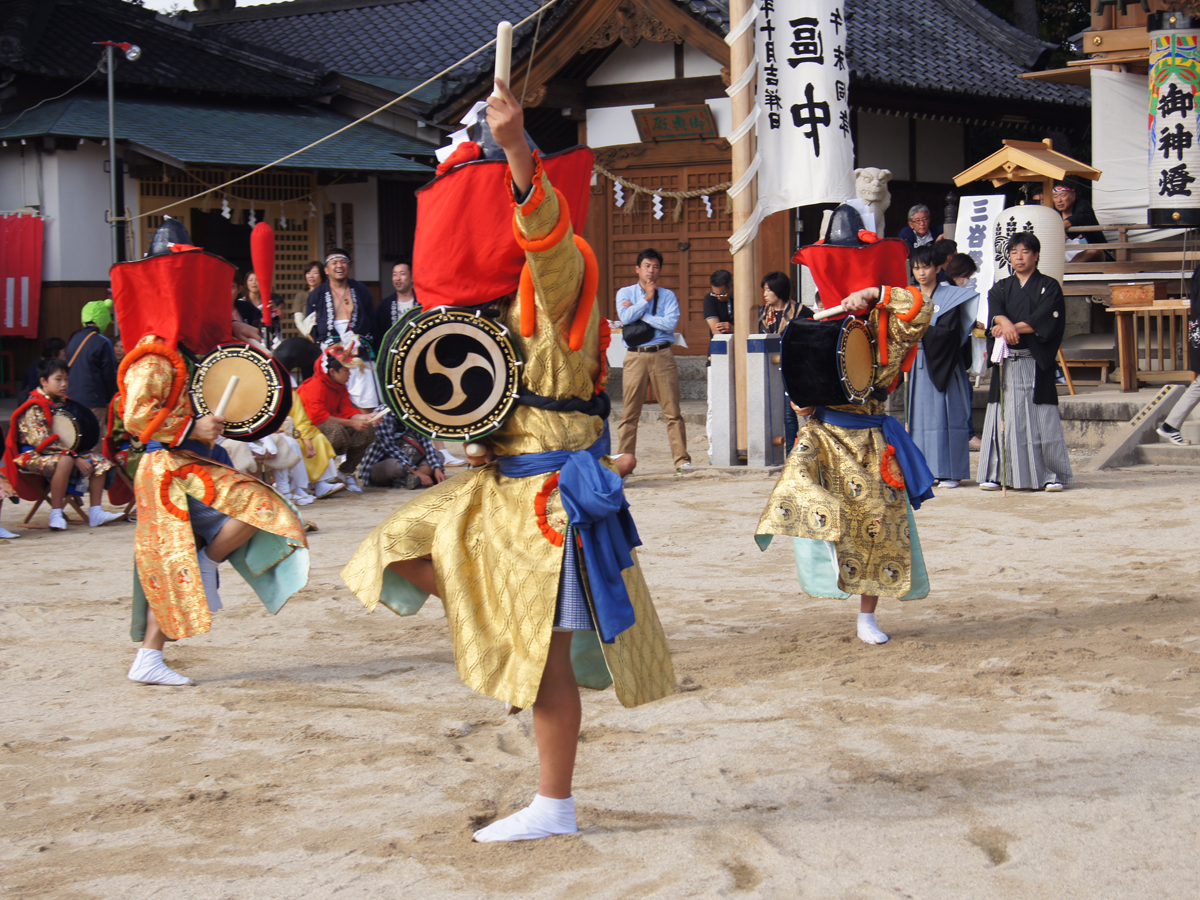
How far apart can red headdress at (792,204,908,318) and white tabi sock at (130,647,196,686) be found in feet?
9.52

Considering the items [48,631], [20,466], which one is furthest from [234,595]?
[20,466]

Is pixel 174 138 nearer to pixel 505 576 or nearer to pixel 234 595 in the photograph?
pixel 234 595

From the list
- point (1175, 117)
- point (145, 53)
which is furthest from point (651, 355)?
point (145, 53)

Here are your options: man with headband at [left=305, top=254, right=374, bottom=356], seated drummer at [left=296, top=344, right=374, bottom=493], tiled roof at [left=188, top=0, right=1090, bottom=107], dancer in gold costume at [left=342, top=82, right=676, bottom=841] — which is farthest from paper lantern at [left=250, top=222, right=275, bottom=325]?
tiled roof at [left=188, top=0, right=1090, bottom=107]

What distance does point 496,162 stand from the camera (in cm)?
284

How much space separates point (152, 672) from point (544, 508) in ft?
7.18

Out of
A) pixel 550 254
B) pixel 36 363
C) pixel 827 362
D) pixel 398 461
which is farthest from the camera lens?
pixel 398 461

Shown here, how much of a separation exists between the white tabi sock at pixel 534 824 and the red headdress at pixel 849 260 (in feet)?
8.85

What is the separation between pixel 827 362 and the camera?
464cm

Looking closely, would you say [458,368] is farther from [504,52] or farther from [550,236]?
[504,52]

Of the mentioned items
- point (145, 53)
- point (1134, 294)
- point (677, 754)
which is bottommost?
point (677, 754)

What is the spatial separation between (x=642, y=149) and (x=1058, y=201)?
16.1 ft

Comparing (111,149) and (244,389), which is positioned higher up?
(111,149)

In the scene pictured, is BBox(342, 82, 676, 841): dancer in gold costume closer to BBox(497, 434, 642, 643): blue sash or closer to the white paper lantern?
BBox(497, 434, 642, 643): blue sash
